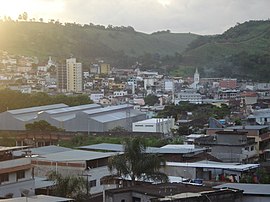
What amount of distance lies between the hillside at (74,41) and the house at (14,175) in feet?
301

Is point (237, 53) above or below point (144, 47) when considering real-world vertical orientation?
below

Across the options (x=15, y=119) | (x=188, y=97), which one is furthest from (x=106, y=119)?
(x=188, y=97)

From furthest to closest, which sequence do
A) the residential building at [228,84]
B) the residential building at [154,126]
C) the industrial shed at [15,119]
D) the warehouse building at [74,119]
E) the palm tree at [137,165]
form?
the residential building at [228,84] < the industrial shed at [15,119] < the warehouse building at [74,119] < the residential building at [154,126] < the palm tree at [137,165]

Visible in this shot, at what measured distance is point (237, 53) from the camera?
96625 mm

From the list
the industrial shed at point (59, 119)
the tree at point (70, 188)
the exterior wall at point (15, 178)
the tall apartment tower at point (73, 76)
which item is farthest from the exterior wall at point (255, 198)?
the tall apartment tower at point (73, 76)

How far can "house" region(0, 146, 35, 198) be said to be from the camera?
48.7 ft

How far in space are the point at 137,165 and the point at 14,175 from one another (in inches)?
132

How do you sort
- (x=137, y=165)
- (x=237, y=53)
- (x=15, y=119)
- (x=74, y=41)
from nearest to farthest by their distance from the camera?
(x=137, y=165)
(x=15, y=119)
(x=237, y=53)
(x=74, y=41)

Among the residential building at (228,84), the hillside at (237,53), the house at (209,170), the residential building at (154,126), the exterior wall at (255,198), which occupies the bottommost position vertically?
the residential building at (154,126)

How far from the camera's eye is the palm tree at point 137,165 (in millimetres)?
14547

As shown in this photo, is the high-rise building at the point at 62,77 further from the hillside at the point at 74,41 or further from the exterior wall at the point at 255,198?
the exterior wall at the point at 255,198

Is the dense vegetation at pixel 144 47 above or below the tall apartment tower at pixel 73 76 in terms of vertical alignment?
above

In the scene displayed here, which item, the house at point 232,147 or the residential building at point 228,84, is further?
the residential building at point 228,84

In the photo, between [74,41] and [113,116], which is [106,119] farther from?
[74,41]
